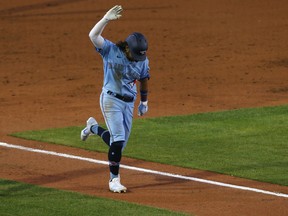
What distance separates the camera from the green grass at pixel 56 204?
11.5 m

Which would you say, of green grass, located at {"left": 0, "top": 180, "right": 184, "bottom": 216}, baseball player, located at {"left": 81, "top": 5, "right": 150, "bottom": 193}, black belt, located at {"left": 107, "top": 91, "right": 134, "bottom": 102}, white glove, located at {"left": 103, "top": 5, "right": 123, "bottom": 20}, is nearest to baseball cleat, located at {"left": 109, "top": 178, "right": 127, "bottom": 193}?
baseball player, located at {"left": 81, "top": 5, "right": 150, "bottom": 193}

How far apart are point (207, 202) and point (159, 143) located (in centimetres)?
338

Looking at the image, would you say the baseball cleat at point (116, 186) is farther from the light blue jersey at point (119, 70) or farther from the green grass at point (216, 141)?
the green grass at point (216, 141)

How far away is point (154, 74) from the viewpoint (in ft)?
69.9

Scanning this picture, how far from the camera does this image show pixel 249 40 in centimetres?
2452

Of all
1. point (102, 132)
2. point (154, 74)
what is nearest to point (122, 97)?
point (102, 132)

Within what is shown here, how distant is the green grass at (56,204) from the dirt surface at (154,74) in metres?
0.35

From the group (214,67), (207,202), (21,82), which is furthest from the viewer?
(214,67)

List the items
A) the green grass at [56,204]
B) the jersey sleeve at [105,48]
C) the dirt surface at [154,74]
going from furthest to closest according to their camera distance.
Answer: the dirt surface at [154,74], the jersey sleeve at [105,48], the green grass at [56,204]

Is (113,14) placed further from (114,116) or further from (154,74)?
(154,74)

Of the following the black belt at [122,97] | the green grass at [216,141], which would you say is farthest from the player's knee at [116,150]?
the green grass at [216,141]

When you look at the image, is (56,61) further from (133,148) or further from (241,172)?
(241,172)

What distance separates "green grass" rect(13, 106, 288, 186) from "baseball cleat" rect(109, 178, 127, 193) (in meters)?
1.67

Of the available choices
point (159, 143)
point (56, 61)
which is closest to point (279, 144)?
point (159, 143)
